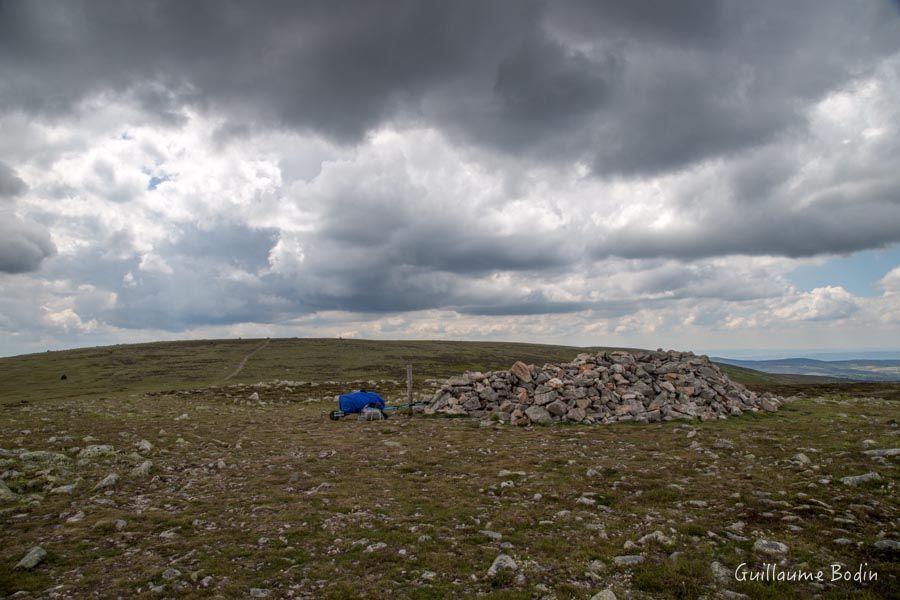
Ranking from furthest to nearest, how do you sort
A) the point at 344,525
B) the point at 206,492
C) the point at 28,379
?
the point at 28,379
the point at 206,492
the point at 344,525

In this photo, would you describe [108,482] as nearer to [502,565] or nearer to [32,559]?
[32,559]

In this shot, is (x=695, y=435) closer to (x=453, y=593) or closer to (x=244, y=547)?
(x=453, y=593)

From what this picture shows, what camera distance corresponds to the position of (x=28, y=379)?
308ft

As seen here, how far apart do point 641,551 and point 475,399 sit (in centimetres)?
2276

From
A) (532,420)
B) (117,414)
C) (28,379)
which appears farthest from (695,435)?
(28,379)

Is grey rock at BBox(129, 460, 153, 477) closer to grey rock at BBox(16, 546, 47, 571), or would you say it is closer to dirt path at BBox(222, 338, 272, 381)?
grey rock at BBox(16, 546, 47, 571)

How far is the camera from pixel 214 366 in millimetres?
109375

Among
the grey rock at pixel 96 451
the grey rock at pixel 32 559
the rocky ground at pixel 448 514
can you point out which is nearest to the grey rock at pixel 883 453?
the rocky ground at pixel 448 514

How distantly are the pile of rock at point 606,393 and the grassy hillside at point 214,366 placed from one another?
145ft

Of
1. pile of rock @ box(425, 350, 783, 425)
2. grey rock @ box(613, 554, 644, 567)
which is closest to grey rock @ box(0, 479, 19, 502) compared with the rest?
grey rock @ box(613, 554, 644, 567)

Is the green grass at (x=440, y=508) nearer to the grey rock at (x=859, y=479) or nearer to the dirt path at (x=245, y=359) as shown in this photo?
the grey rock at (x=859, y=479)

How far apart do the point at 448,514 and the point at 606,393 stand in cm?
1992

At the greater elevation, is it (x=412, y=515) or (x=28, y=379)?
(x=412, y=515)

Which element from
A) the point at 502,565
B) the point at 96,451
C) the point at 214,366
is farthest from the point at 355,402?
the point at 214,366
